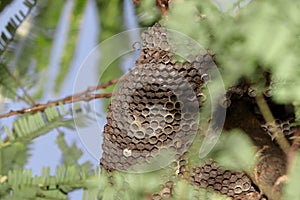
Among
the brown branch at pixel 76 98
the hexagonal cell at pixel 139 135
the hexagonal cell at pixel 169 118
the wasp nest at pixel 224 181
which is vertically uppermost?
the brown branch at pixel 76 98

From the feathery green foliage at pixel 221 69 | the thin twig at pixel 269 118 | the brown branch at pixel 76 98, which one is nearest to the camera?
the feathery green foliage at pixel 221 69

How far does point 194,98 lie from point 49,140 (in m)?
0.39

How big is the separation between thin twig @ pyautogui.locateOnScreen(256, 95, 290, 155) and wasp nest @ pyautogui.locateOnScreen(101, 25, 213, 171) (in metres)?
0.06

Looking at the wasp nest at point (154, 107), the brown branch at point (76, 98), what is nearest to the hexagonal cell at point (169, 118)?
the wasp nest at point (154, 107)

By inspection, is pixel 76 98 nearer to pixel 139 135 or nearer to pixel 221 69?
pixel 139 135

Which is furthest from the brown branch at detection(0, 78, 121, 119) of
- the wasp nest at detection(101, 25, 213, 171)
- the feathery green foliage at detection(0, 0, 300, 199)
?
the wasp nest at detection(101, 25, 213, 171)

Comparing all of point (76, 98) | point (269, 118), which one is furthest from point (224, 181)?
point (76, 98)

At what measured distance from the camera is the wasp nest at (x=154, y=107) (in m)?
0.77

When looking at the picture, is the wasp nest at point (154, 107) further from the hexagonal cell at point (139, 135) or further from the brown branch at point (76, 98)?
the brown branch at point (76, 98)

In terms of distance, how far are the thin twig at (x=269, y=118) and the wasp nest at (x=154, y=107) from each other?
0.06m

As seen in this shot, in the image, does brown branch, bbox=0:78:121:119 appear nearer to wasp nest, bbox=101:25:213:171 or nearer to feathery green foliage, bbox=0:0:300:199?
feathery green foliage, bbox=0:0:300:199

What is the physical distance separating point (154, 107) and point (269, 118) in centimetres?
12

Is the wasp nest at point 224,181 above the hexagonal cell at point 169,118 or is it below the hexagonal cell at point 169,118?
below

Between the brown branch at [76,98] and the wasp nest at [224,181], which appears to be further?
the brown branch at [76,98]
